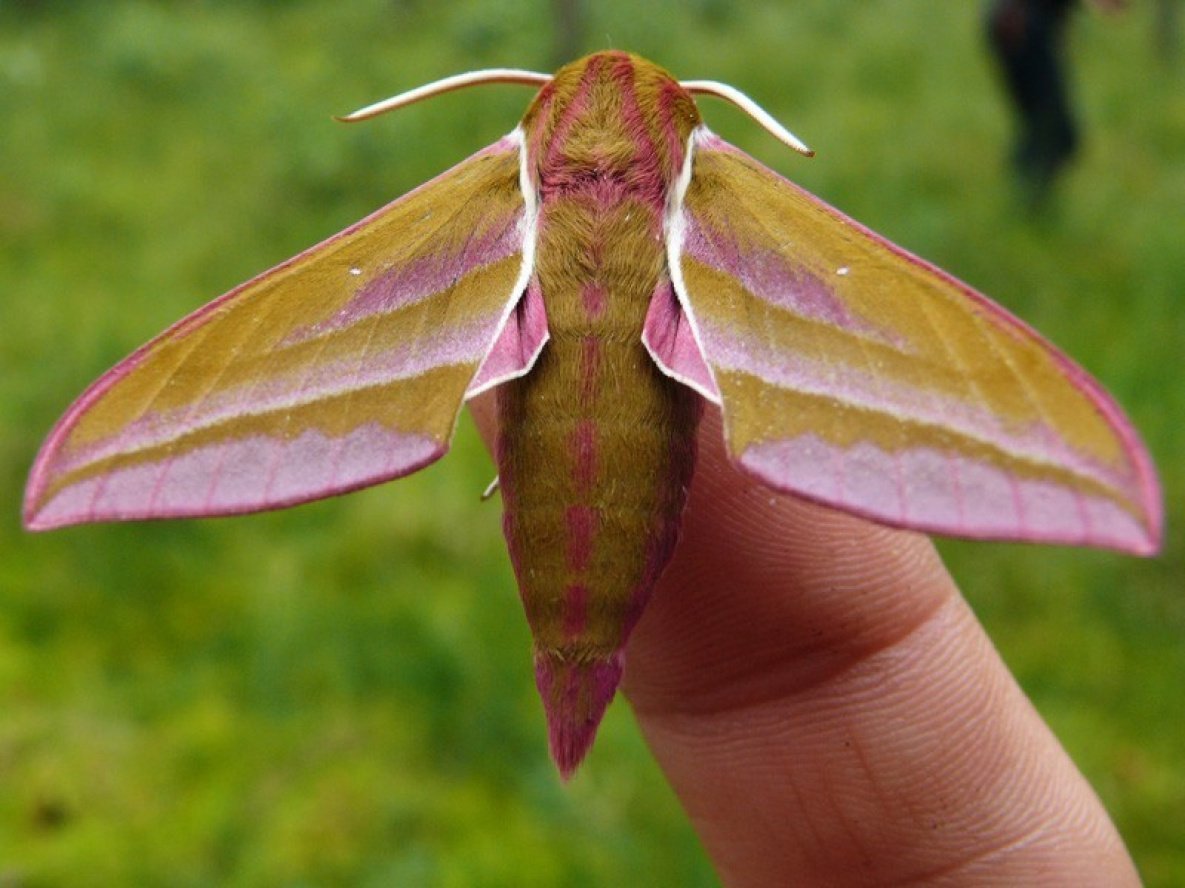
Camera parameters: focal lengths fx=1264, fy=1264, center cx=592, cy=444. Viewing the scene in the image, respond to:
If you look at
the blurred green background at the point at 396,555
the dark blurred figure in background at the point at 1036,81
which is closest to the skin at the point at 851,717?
the blurred green background at the point at 396,555

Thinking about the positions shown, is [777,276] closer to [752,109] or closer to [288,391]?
[752,109]

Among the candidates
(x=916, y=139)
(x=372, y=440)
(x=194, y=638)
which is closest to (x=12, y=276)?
(x=194, y=638)

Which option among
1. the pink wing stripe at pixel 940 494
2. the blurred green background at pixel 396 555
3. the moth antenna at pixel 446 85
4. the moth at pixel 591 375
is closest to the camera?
the pink wing stripe at pixel 940 494

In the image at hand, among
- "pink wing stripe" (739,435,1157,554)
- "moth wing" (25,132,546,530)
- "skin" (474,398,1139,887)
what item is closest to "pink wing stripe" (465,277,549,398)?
"moth wing" (25,132,546,530)

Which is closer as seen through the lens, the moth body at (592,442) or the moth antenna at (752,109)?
the moth body at (592,442)

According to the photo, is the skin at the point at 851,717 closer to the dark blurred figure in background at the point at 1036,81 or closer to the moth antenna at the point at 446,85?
the moth antenna at the point at 446,85

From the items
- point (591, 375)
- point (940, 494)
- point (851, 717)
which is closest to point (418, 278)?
point (591, 375)

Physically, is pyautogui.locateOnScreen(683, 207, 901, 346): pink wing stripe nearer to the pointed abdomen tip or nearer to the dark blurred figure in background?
the pointed abdomen tip
